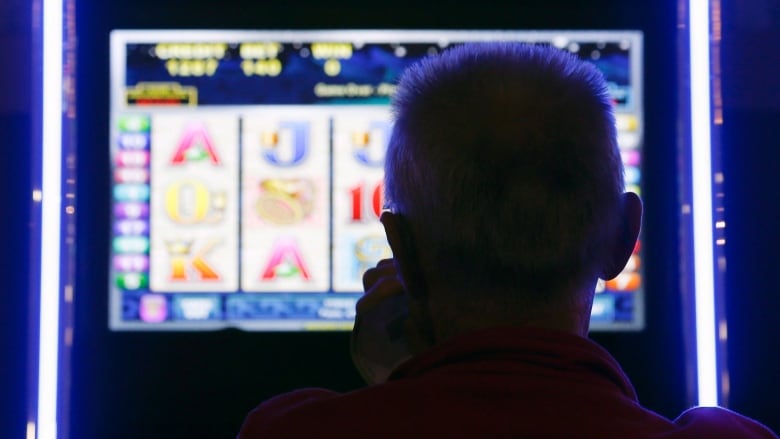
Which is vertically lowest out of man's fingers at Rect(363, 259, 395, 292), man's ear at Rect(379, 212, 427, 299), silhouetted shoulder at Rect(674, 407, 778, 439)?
silhouetted shoulder at Rect(674, 407, 778, 439)

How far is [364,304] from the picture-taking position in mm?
1039

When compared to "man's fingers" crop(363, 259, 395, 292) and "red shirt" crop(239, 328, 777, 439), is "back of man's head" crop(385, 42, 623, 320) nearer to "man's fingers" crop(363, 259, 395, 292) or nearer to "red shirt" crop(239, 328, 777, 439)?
"red shirt" crop(239, 328, 777, 439)

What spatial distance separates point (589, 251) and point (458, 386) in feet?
0.48

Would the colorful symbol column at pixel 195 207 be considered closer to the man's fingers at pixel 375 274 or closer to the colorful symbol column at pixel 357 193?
the colorful symbol column at pixel 357 193

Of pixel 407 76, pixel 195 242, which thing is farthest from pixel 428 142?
pixel 195 242

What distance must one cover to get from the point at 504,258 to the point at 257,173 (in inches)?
33.0

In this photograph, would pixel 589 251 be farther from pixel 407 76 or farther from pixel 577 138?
pixel 407 76

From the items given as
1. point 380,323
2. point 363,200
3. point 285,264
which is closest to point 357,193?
point 363,200

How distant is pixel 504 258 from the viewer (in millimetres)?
704

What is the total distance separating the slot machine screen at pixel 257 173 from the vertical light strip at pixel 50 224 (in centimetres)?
8

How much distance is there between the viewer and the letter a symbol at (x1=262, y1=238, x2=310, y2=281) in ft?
4.87

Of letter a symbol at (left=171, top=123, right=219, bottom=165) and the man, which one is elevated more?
letter a symbol at (left=171, top=123, right=219, bottom=165)

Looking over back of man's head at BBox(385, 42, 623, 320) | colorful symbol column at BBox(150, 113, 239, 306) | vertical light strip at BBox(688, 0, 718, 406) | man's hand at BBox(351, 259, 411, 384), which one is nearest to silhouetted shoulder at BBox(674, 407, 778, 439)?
back of man's head at BBox(385, 42, 623, 320)

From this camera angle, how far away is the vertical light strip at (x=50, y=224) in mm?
1454
